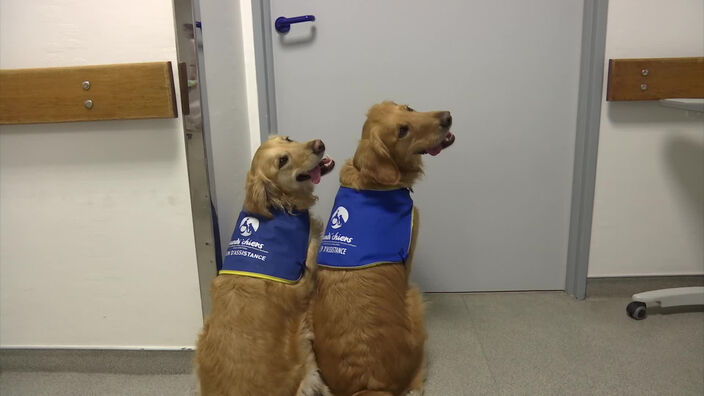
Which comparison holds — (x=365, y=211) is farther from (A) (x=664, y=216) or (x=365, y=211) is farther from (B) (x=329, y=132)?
(A) (x=664, y=216)

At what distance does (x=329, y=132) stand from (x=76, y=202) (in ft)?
3.26

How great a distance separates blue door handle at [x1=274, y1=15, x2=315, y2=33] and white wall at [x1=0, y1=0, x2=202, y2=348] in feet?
1.83

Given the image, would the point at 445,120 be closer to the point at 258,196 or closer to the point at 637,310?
the point at 258,196

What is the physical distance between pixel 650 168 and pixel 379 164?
4.27 feet

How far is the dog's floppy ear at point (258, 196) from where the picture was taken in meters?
1.48

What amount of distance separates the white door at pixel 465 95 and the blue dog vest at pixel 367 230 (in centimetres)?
62

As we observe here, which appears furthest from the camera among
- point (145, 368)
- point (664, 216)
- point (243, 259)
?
point (664, 216)

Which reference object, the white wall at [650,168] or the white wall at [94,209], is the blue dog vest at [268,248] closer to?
the white wall at [94,209]

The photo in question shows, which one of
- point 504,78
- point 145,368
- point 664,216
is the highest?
point 504,78

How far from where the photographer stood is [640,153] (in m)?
2.10

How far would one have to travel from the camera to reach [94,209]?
174cm

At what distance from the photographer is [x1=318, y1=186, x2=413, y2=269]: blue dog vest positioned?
1515mm

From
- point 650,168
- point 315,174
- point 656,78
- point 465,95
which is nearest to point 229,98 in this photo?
point 315,174

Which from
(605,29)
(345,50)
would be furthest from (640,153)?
(345,50)
